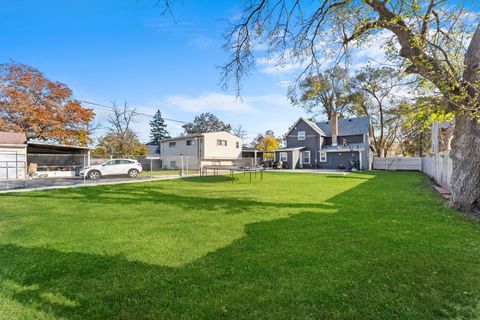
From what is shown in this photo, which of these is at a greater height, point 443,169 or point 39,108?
point 39,108

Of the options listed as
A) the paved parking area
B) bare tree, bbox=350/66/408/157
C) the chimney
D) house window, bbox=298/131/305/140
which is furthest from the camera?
house window, bbox=298/131/305/140

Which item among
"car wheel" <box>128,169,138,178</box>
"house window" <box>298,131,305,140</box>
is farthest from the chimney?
"car wheel" <box>128,169,138,178</box>

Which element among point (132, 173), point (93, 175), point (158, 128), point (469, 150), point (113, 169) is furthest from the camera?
point (158, 128)

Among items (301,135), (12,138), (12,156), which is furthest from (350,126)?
(12,138)

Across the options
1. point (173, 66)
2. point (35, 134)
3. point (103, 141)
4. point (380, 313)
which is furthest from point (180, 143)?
point (380, 313)

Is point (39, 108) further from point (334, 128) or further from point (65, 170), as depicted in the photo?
point (334, 128)

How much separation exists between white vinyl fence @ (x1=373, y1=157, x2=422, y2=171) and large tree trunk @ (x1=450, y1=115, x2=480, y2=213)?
2225cm

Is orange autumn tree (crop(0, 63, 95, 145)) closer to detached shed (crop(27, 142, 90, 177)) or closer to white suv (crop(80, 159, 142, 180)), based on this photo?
detached shed (crop(27, 142, 90, 177))

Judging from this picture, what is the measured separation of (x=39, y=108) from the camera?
2450 centimetres

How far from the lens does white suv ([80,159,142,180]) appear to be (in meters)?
16.8

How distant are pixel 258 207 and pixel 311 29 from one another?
19.3 ft

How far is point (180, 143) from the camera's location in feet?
107

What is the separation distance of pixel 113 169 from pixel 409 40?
18.4m

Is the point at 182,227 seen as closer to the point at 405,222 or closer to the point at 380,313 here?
the point at 380,313
